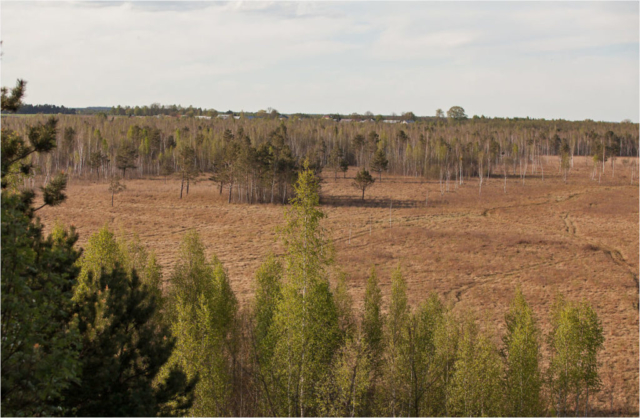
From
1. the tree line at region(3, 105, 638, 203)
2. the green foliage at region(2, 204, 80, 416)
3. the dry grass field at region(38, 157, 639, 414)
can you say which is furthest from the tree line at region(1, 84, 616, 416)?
the tree line at region(3, 105, 638, 203)

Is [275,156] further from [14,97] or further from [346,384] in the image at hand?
[14,97]

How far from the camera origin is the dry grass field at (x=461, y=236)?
1722 inches

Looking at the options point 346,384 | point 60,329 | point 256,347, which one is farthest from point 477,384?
point 60,329

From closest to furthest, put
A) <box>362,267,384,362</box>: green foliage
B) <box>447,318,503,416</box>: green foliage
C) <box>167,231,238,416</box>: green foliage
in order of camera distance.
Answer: <box>167,231,238,416</box>: green foliage
<box>447,318,503,416</box>: green foliage
<box>362,267,384,362</box>: green foliage

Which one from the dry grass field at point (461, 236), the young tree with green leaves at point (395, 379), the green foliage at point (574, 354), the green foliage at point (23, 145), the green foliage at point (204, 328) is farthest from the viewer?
the dry grass field at point (461, 236)

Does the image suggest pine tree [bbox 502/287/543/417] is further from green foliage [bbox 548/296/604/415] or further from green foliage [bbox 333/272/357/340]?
green foliage [bbox 333/272/357/340]

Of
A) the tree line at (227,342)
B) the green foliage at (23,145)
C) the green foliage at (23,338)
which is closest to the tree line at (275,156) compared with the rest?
the tree line at (227,342)

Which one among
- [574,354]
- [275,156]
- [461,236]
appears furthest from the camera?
[275,156]

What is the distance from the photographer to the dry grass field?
144 ft

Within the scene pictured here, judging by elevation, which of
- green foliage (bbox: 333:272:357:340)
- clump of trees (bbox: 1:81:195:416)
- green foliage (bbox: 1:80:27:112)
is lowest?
green foliage (bbox: 333:272:357:340)

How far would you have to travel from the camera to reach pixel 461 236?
213 feet

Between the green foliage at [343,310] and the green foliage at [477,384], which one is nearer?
the green foliage at [477,384]

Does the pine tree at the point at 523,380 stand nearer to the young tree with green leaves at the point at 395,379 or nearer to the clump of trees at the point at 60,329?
the young tree with green leaves at the point at 395,379

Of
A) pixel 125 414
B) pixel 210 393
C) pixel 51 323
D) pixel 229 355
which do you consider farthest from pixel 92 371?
pixel 229 355
